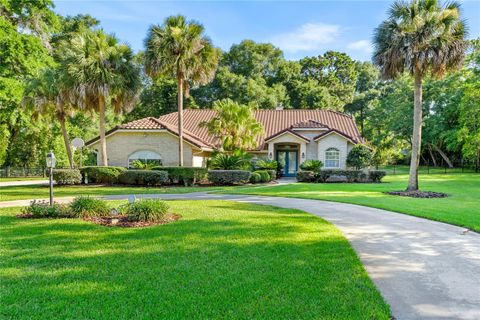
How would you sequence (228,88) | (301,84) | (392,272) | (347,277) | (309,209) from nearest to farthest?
(347,277) < (392,272) < (309,209) < (228,88) < (301,84)

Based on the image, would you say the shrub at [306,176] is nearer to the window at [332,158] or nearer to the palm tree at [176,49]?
the window at [332,158]

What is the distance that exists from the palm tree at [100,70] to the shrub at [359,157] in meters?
16.6

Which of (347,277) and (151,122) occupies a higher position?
(151,122)

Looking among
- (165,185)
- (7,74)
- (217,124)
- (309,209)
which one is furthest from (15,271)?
(7,74)

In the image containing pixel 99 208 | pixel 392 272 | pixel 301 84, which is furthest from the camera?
pixel 301 84

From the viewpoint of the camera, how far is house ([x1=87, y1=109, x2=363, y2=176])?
970 inches

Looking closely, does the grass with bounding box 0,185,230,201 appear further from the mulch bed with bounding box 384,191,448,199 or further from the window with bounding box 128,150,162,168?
the mulch bed with bounding box 384,191,448,199

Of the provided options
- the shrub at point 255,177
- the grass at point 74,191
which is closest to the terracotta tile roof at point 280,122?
the shrub at point 255,177

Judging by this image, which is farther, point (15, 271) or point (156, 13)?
point (156, 13)

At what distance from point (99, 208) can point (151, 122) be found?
16775 mm

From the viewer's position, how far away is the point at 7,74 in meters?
24.0

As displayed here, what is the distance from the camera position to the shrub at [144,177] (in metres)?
19.7

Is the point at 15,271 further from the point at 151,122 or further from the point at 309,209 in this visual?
the point at 151,122

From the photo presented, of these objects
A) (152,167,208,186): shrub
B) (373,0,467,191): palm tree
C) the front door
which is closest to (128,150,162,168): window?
(152,167,208,186): shrub
